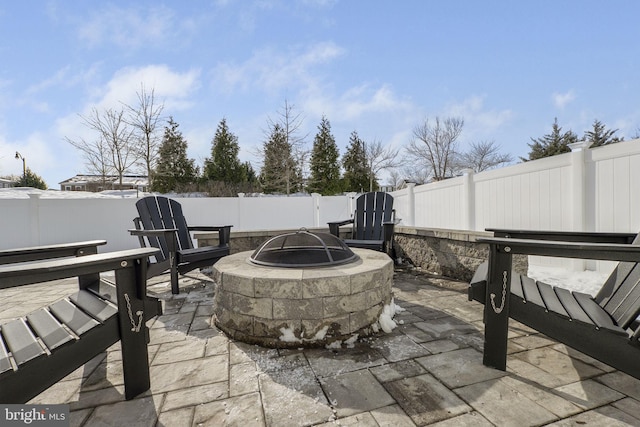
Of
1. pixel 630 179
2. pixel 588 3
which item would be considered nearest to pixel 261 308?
pixel 630 179

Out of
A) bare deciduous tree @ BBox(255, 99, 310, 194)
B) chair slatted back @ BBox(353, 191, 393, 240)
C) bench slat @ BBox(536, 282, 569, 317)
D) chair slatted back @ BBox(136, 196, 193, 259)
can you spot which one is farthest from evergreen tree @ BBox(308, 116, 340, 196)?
bench slat @ BBox(536, 282, 569, 317)

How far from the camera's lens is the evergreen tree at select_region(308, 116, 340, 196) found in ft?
58.5

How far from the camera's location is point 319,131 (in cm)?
1911

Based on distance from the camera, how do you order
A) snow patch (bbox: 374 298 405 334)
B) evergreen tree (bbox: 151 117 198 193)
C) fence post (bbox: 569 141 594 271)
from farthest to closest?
evergreen tree (bbox: 151 117 198 193), fence post (bbox: 569 141 594 271), snow patch (bbox: 374 298 405 334)

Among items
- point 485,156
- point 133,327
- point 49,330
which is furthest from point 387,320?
point 485,156

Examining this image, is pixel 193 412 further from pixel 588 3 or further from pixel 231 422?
pixel 588 3

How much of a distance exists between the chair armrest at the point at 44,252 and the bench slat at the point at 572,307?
272 cm

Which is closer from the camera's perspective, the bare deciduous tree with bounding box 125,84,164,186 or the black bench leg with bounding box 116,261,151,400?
the black bench leg with bounding box 116,261,151,400

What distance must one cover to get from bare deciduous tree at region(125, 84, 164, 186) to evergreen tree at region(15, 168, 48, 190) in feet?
49.1

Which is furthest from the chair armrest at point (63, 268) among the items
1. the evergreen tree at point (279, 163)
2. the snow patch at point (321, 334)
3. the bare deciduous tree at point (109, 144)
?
the evergreen tree at point (279, 163)

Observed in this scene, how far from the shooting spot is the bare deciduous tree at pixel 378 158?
18.9 m

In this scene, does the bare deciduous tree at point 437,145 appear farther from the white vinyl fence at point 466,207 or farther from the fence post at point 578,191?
the fence post at point 578,191

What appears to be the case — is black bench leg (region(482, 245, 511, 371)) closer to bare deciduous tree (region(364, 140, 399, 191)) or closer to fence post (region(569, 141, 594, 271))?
fence post (region(569, 141, 594, 271))

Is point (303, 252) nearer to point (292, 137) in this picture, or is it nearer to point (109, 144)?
point (109, 144)
